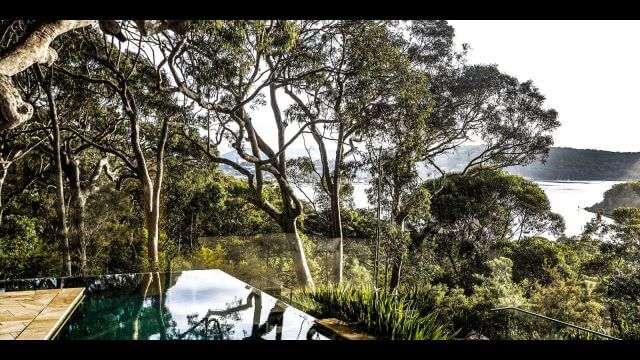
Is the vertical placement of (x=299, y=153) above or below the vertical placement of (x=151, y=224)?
above

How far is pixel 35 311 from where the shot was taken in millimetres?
4652

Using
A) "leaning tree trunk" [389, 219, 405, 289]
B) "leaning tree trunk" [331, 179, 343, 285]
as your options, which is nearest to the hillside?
"leaning tree trunk" [389, 219, 405, 289]

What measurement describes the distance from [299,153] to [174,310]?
600 centimetres

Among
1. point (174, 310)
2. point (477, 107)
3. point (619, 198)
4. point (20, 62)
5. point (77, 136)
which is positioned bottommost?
point (174, 310)

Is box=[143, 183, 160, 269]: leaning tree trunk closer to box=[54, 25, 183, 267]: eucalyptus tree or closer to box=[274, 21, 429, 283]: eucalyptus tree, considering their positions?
box=[54, 25, 183, 267]: eucalyptus tree

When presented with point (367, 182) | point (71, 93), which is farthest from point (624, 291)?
point (71, 93)

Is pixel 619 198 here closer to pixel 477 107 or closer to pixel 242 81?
pixel 477 107

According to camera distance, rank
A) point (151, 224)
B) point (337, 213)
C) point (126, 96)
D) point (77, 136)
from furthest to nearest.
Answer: point (77, 136)
point (337, 213)
point (151, 224)
point (126, 96)

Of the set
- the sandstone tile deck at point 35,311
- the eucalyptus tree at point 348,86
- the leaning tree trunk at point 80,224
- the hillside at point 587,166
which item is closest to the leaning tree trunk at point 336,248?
the eucalyptus tree at point 348,86

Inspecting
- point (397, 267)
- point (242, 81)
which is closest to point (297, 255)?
point (397, 267)

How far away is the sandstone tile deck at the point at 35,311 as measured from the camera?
3955 millimetres

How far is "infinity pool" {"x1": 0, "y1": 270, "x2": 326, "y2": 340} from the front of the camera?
4.17 meters

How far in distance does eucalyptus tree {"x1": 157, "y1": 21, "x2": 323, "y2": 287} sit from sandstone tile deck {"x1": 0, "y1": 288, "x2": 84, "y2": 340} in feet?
11.0
